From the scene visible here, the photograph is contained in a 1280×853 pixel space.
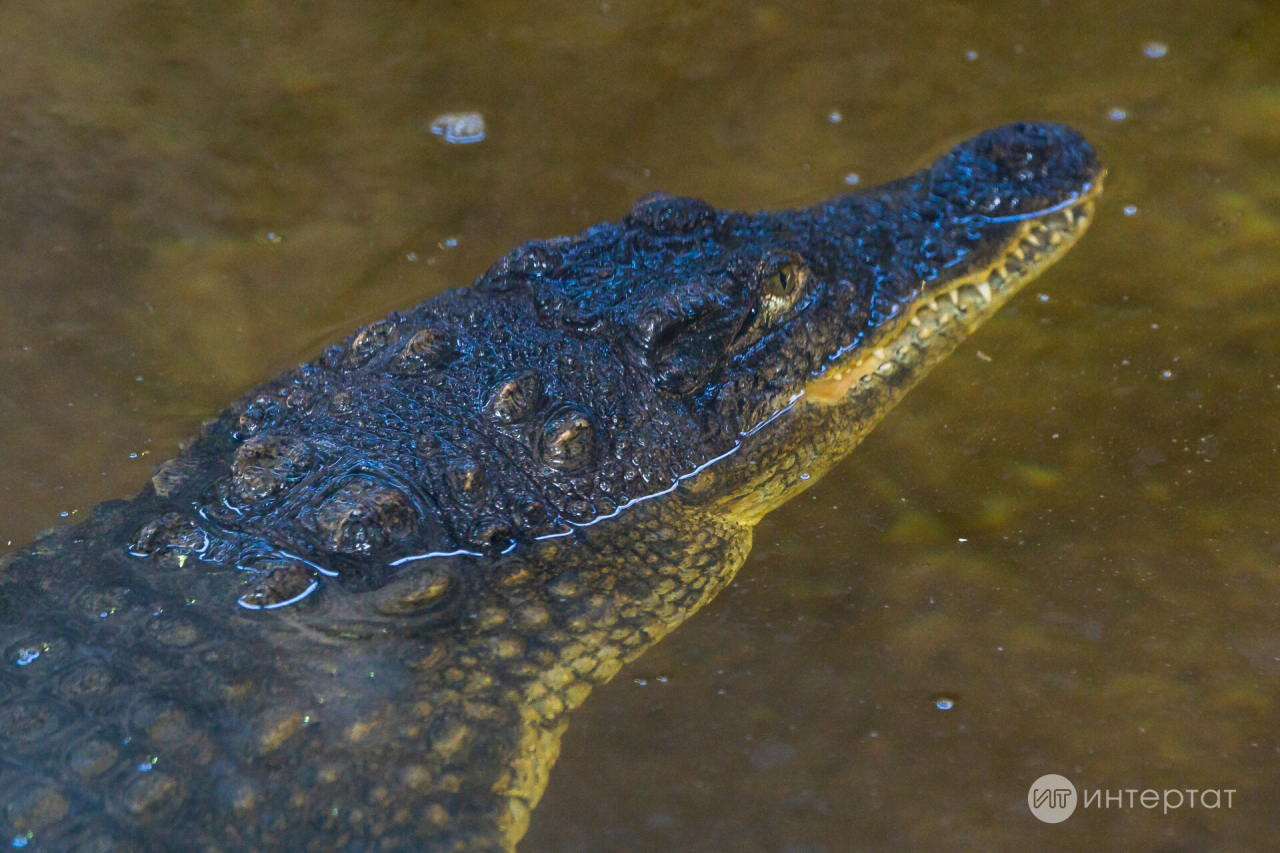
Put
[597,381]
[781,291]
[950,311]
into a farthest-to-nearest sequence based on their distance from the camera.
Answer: [950,311], [781,291], [597,381]

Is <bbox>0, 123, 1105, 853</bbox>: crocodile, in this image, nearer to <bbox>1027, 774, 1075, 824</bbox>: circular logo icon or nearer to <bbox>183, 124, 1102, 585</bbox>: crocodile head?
<bbox>183, 124, 1102, 585</bbox>: crocodile head

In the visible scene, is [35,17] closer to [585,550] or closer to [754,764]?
[585,550]

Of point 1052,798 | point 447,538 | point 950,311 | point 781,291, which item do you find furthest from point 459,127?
point 1052,798

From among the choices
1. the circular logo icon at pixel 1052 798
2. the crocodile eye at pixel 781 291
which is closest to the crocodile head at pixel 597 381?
the crocodile eye at pixel 781 291

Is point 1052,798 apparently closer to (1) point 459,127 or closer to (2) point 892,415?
(2) point 892,415

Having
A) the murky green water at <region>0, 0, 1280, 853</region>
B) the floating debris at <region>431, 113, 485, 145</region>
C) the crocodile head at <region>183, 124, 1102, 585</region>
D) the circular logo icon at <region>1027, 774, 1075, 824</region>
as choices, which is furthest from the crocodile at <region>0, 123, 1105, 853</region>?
the floating debris at <region>431, 113, 485, 145</region>

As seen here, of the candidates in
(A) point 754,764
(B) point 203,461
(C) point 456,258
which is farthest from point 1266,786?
(C) point 456,258
